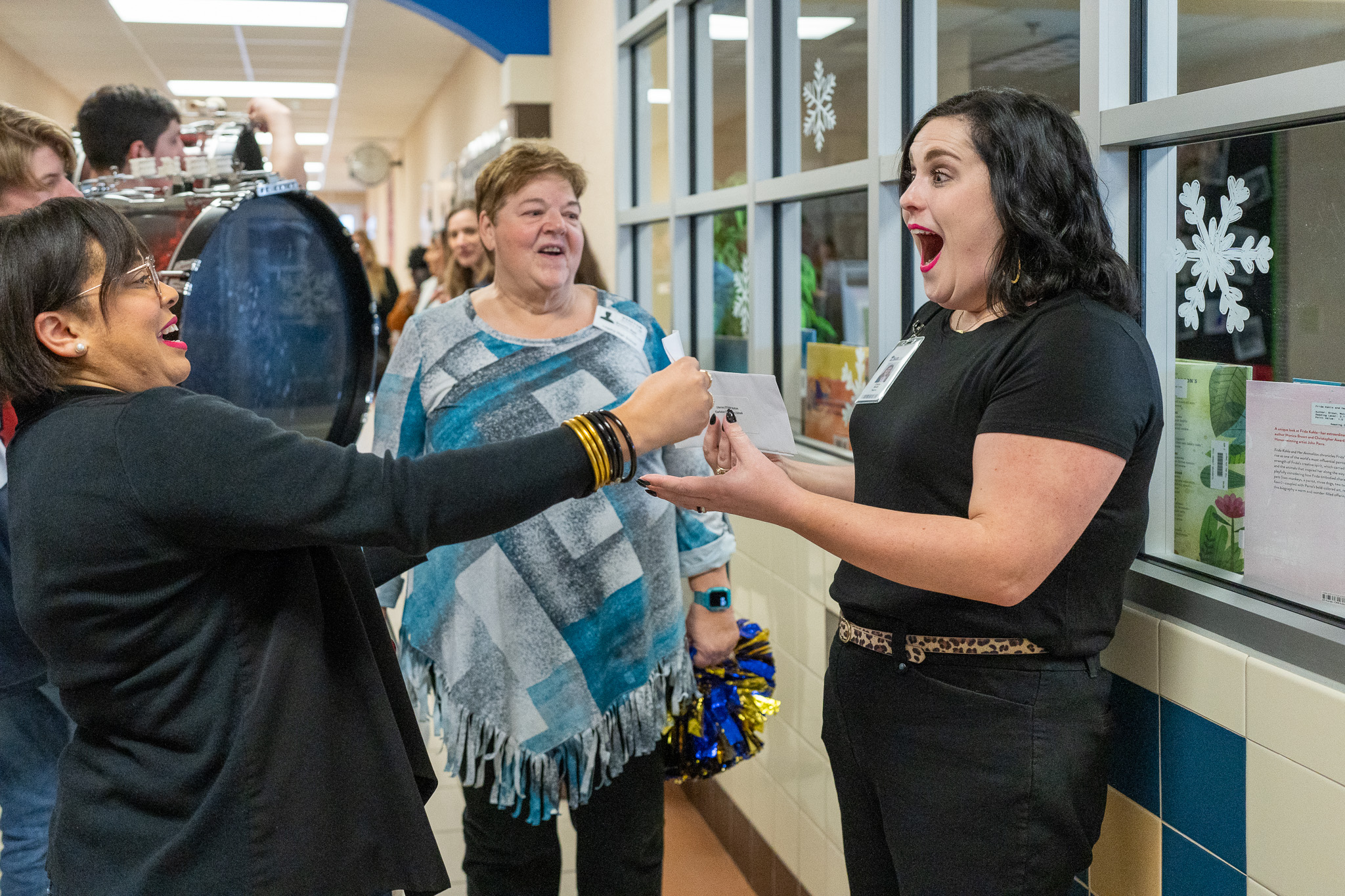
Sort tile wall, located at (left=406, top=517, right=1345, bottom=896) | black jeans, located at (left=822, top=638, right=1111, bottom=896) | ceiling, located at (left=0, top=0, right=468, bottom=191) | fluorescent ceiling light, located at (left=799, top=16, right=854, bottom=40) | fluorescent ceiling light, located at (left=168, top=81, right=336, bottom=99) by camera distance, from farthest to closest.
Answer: fluorescent ceiling light, located at (left=168, top=81, right=336, bottom=99) < ceiling, located at (left=0, top=0, right=468, bottom=191) < fluorescent ceiling light, located at (left=799, top=16, right=854, bottom=40) < black jeans, located at (left=822, top=638, right=1111, bottom=896) < tile wall, located at (left=406, top=517, right=1345, bottom=896)

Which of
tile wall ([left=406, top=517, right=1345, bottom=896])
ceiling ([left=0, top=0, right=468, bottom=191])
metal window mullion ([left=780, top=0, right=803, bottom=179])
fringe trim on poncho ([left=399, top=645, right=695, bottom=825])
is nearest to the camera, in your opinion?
tile wall ([left=406, top=517, right=1345, bottom=896])

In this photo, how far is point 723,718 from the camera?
2229 millimetres

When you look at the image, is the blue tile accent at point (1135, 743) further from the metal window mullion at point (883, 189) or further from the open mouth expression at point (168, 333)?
the open mouth expression at point (168, 333)

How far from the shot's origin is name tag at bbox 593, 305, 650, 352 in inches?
85.0

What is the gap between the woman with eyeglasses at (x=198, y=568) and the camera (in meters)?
1.15

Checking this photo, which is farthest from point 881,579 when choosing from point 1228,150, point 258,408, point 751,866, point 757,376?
point 258,408

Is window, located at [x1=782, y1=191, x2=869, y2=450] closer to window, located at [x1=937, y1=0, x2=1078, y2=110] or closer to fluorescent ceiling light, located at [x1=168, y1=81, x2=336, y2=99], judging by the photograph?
window, located at [x1=937, y1=0, x2=1078, y2=110]

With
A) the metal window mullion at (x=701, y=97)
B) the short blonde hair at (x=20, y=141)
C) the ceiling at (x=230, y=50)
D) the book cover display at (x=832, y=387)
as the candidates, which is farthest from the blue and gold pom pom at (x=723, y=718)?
the ceiling at (x=230, y=50)

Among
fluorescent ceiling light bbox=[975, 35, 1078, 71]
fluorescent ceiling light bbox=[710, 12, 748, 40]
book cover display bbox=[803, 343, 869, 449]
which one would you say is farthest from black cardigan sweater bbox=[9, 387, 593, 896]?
fluorescent ceiling light bbox=[710, 12, 748, 40]

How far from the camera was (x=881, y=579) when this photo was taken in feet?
4.78

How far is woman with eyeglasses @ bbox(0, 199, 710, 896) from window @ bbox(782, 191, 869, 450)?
1.46m

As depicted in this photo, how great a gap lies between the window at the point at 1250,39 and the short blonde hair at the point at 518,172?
1.11m

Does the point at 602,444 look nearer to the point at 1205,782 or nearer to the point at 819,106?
the point at 1205,782

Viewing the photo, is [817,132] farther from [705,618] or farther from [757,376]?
[757,376]
